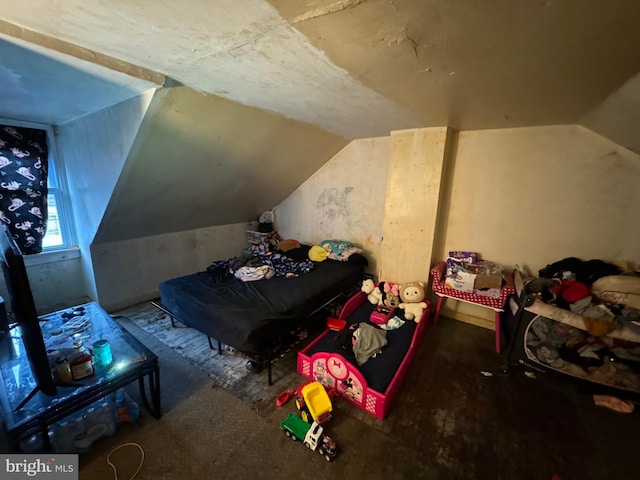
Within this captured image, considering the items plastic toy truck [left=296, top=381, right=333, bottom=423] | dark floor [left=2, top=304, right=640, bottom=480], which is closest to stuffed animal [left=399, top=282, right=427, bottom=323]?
dark floor [left=2, top=304, right=640, bottom=480]

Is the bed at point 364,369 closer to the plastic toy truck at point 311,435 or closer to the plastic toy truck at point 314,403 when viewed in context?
the plastic toy truck at point 314,403

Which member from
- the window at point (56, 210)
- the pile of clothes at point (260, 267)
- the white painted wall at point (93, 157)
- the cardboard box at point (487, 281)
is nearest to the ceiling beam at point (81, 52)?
the white painted wall at point (93, 157)

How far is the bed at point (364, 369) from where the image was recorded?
1705mm

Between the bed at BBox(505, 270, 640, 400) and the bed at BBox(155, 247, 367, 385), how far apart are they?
1596 millimetres

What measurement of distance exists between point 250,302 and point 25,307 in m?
1.29

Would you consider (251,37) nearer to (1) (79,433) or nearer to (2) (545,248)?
(1) (79,433)

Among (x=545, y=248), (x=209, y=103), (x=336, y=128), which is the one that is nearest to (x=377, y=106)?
(x=336, y=128)

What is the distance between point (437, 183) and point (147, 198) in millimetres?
3061

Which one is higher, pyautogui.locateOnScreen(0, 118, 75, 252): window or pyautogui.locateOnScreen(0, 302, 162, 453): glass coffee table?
pyautogui.locateOnScreen(0, 118, 75, 252): window

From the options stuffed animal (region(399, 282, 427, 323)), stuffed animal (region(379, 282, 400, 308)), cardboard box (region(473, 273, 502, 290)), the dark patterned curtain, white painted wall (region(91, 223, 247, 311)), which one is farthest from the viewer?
white painted wall (region(91, 223, 247, 311))

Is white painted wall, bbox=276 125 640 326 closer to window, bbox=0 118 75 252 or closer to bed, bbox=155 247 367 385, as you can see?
bed, bbox=155 247 367 385

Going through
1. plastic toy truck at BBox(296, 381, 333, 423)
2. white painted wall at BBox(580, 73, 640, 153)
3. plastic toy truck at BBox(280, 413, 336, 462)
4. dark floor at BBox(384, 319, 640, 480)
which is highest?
white painted wall at BBox(580, 73, 640, 153)

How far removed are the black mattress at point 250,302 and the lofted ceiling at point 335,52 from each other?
164 centimetres

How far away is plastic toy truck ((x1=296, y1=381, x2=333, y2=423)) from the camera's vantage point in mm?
1633
